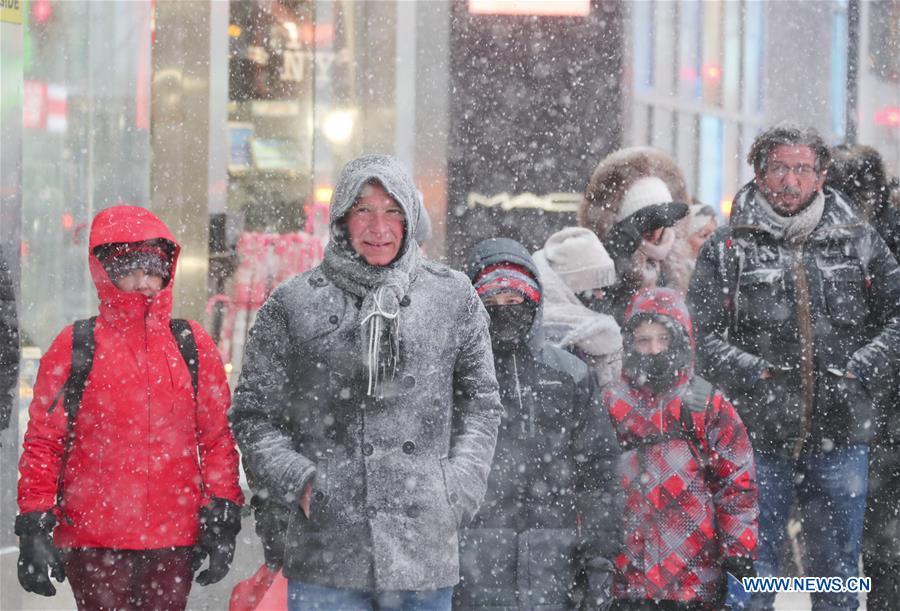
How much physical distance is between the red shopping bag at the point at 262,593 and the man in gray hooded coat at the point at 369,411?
815 millimetres

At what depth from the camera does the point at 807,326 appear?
17.4 ft

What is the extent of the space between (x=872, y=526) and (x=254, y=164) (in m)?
4.68

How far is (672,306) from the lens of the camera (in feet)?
17.1

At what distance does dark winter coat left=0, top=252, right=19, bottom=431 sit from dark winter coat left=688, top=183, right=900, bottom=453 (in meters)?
2.79

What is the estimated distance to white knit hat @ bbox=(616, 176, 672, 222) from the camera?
639 centimetres

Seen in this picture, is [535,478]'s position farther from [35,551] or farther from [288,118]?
[288,118]

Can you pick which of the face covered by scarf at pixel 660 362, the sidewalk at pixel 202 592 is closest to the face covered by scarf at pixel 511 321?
the face covered by scarf at pixel 660 362

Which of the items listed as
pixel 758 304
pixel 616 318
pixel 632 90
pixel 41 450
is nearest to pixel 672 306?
pixel 758 304

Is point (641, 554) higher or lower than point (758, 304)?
lower

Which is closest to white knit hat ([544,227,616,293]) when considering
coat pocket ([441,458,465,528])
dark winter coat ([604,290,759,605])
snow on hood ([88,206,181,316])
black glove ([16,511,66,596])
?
dark winter coat ([604,290,759,605])

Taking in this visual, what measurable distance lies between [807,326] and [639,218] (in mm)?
1147

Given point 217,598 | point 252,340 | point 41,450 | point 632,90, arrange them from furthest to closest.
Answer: point 632,90
point 217,598
point 41,450
point 252,340

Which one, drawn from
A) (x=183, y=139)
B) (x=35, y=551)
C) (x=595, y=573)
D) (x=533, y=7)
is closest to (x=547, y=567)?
(x=595, y=573)

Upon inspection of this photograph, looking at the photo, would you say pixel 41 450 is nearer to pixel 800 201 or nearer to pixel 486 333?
pixel 486 333
